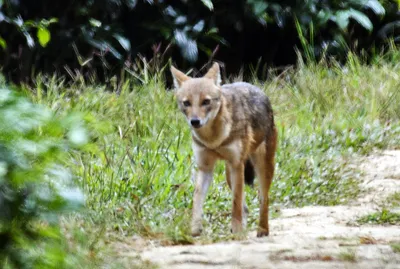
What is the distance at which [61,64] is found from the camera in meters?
11.3

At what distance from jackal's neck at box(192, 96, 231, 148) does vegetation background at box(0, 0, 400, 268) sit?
1.50ft

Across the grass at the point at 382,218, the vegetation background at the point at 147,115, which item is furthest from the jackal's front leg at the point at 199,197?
the grass at the point at 382,218

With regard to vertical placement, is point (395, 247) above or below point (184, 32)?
above

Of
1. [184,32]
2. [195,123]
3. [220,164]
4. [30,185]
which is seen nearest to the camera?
[30,185]

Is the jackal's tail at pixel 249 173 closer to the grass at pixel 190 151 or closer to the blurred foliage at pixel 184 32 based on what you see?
the grass at pixel 190 151

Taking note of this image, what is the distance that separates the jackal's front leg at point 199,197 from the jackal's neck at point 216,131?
21cm

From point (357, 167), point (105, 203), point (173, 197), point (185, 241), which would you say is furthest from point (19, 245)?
point (357, 167)

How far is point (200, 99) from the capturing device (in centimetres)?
644

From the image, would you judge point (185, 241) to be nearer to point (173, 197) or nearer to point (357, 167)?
point (173, 197)

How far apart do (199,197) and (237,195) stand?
9.7 inches

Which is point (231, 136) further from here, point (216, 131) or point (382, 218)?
point (382, 218)

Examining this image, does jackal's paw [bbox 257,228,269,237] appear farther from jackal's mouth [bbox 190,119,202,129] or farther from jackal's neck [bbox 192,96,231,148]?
jackal's mouth [bbox 190,119,202,129]

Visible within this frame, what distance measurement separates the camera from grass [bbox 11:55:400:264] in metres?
5.98

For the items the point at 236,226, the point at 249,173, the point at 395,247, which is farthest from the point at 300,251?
the point at 249,173
